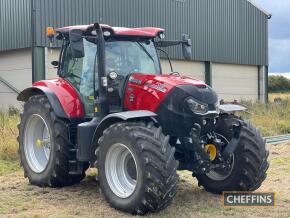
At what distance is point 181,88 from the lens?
6.04 m

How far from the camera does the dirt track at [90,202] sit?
5.81m

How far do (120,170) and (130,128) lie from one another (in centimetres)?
68

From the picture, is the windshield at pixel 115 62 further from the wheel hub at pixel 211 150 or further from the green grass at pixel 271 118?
the green grass at pixel 271 118

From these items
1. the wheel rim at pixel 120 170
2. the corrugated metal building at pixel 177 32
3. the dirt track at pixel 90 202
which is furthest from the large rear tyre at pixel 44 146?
the corrugated metal building at pixel 177 32

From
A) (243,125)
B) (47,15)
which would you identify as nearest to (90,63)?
(243,125)

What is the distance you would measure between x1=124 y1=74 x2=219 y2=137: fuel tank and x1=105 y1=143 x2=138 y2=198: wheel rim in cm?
60

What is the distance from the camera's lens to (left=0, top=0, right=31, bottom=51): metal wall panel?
770 inches

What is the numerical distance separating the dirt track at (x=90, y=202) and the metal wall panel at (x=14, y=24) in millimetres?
12482

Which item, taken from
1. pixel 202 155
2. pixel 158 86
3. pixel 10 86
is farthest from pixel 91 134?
pixel 10 86

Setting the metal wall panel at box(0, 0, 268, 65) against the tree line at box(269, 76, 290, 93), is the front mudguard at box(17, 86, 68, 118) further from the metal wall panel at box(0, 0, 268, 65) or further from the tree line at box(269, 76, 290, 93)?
the tree line at box(269, 76, 290, 93)

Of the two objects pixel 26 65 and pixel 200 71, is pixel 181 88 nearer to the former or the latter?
pixel 26 65

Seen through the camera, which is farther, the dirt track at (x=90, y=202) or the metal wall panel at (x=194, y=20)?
the metal wall panel at (x=194, y=20)

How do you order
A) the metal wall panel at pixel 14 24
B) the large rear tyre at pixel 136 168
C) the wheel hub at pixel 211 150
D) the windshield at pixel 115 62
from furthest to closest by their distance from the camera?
the metal wall panel at pixel 14 24, the windshield at pixel 115 62, the wheel hub at pixel 211 150, the large rear tyre at pixel 136 168

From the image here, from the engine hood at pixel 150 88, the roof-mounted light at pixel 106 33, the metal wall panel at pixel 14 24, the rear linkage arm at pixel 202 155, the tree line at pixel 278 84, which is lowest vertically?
the tree line at pixel 278 84
